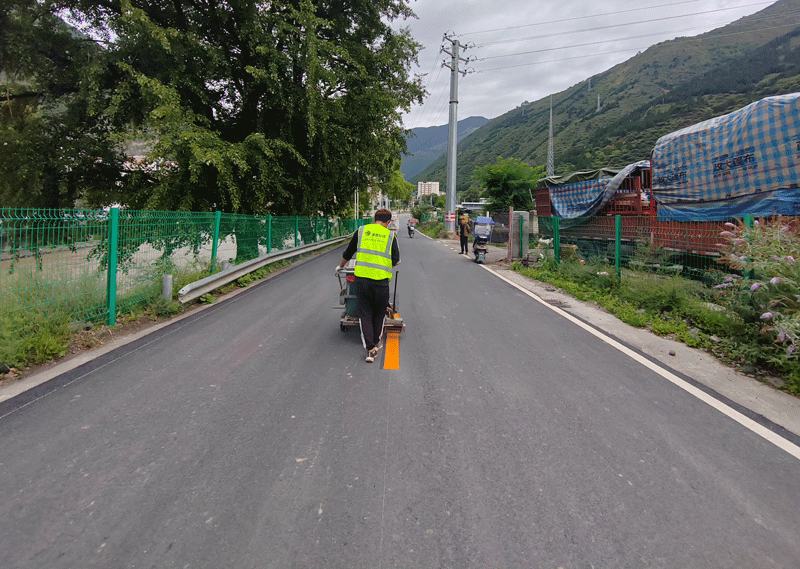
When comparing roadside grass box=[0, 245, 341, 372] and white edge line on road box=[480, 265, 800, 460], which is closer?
white edge line on road box=[480, 265, 800, 460]

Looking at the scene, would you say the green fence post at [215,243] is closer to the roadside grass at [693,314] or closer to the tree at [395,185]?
the roadside grass at [693,314]

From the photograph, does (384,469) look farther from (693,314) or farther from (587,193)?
(587,193)

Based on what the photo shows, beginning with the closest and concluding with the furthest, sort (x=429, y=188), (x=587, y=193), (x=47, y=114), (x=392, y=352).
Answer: (x=392, y=352) → (x=47, y=114) → (x=587, y=193) → (x=429, y=188)

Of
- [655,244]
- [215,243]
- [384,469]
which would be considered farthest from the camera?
[215,243]

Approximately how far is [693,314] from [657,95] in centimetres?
10607

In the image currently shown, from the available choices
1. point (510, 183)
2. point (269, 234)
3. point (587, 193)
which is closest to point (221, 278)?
point (269, 234)

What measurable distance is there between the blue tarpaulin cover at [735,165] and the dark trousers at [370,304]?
7.19 meters

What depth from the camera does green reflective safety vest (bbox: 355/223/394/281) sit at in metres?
5.25

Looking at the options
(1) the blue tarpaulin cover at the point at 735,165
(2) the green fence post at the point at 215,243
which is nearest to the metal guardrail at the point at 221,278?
(2) the green fence post at the point at 215,243

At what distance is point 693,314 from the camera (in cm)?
691

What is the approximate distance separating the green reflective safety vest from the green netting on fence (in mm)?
3468

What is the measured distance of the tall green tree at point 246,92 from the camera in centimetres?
1355

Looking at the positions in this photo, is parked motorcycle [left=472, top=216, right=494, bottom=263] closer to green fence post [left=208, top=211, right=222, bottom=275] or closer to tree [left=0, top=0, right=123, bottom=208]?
green fence post [left=208, top=211, right=222, bottom=275]

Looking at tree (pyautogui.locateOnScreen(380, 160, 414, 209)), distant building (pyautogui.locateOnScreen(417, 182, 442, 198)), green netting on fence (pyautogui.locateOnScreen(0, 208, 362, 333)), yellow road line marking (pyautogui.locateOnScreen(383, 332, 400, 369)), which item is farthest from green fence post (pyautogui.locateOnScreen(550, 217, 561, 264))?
distant building (pyautogui.locateOnScreen(417, 182, 442, 198))
